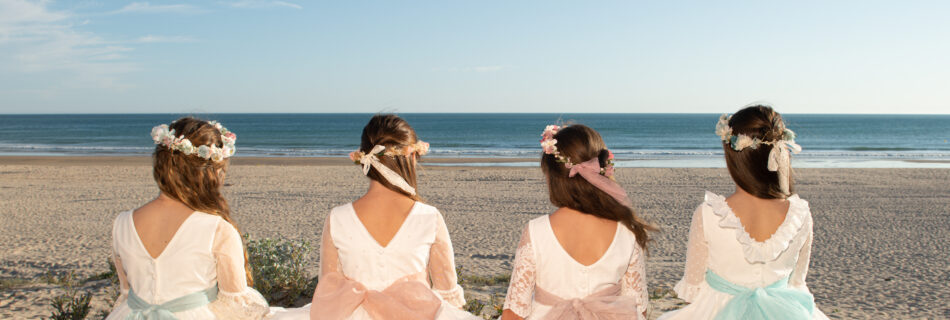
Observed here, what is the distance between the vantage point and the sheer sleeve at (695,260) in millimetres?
2930

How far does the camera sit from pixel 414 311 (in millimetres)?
2721

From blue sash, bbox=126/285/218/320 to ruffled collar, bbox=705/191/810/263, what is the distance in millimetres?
2320

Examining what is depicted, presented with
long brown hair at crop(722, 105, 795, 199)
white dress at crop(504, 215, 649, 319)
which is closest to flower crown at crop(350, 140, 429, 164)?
white dress at crop(504, 215, 649, 319)

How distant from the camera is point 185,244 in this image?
8.60 feet

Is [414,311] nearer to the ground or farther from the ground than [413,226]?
nearer to the ground

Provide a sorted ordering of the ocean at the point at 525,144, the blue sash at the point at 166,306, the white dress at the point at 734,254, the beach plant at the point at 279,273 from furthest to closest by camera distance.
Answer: the ocean at the point at 525,144 → the beach plant at the point at 279,273 → the white dress at the point at 734,254 → the blue sash at the point at 166,306

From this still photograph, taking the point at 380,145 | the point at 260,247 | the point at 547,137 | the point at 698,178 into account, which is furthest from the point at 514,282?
the point at 698,178

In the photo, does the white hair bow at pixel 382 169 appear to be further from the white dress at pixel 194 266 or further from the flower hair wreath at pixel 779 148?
the flower hair wreath at pixel 779 148

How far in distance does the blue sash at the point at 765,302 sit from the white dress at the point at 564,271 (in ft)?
1.39

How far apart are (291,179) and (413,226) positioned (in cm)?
1490

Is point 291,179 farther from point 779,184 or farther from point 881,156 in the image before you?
point 881,156

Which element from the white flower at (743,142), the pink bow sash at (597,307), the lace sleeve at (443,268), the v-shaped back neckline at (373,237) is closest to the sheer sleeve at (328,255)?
the v-shaped back neckline at (373,237)

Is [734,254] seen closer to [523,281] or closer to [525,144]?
[523,281]

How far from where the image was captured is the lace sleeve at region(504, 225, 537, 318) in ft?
8.83
